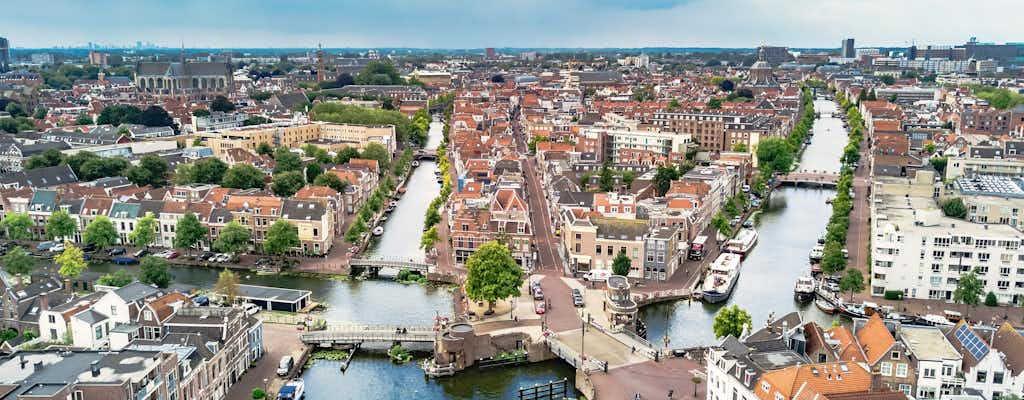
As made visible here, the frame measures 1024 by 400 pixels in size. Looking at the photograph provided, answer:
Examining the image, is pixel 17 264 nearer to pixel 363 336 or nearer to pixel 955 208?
pixel 363 336

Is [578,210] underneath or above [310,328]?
above

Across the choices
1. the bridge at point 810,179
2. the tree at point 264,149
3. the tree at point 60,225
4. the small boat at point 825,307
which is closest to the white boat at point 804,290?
the small boat at point 825,307

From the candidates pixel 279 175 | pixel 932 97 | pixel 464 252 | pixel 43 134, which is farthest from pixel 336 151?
pixel 932 97

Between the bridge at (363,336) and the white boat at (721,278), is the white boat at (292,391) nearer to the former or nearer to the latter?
the bridge at (363,336)

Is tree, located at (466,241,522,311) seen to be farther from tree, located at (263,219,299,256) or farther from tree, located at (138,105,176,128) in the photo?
tree, located at (138,105,176,128)

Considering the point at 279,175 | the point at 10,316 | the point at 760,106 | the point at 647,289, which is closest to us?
the point at 10,316

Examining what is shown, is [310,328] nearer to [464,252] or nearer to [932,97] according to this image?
[464,252]
